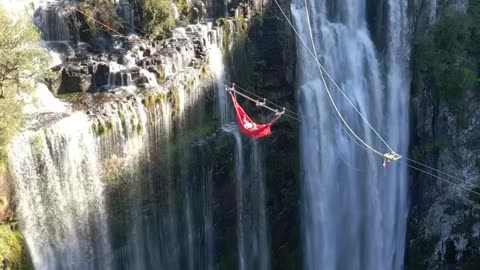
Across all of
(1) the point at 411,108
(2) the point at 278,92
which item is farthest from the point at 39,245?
(1) the point at 411,108

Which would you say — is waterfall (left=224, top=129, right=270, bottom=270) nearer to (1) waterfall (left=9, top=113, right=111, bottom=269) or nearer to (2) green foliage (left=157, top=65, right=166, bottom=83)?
(2) green foliage (left=157, top=65, right=166, bottom=83)

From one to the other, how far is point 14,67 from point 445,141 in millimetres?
17559

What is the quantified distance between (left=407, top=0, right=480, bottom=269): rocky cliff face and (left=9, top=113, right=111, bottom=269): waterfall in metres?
14.1

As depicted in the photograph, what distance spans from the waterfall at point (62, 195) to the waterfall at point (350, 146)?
1003 cm

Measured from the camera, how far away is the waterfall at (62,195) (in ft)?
52.2

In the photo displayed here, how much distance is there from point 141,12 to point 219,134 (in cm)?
534

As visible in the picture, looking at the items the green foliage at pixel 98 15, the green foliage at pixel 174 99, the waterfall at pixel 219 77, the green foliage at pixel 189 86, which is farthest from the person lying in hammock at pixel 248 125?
the green foliage at pixel 98 15

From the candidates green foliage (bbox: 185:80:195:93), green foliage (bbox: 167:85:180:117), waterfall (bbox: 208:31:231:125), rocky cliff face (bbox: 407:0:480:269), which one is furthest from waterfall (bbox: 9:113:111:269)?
rocky cliff face (bbox: 407:0:480:269)

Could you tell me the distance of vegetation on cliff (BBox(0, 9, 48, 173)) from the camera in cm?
1501

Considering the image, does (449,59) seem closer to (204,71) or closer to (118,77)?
(204,71)

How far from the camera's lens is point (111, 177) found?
1802 cm

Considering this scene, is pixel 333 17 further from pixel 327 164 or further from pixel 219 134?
pixel 219 134

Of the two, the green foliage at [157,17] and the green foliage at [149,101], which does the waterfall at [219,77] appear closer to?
the green foliage at [157,17]

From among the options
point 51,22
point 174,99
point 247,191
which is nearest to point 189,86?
point 174,99
